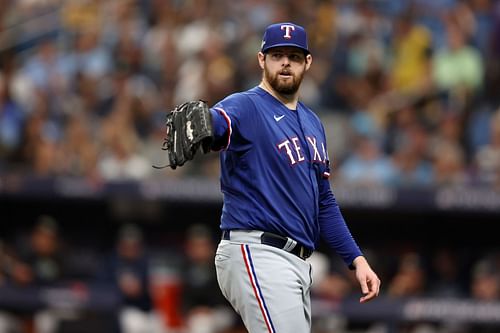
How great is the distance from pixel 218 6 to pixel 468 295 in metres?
4.47

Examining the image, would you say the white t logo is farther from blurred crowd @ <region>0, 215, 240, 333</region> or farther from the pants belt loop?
blurred crowd @ <region>0, 215, 240, 333</region>

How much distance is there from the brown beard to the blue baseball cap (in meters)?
0.11

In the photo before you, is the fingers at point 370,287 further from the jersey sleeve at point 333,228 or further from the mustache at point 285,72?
the mustache at point 285,72

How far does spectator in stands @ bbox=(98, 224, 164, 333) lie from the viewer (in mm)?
9445

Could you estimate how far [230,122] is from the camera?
434 centimetres

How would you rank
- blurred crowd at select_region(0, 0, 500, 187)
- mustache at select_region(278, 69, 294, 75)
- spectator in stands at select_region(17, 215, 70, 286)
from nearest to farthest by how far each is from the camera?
1. mustache at select_region(278, 69, 294, 75)
2. blurred crowd at select_region(0, 0, 500, 187)
3. spectator in stands at select_region(17, 215, 70, 286)

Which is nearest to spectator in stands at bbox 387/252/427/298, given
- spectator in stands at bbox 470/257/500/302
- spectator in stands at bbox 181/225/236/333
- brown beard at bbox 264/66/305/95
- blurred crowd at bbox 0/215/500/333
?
blurred crowd at bbox 0/215/500/333

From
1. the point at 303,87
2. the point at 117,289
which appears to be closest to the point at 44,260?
the point at 117,289

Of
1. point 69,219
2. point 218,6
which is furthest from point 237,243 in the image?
point 218,6

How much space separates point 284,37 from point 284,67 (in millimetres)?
126

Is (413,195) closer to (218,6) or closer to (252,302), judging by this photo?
(218,6)

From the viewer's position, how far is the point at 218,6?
39.2 feet

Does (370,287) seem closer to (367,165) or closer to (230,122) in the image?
(230,122)

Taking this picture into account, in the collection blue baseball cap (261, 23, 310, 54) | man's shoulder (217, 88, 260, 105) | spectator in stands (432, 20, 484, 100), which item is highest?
spectator in stands (432, 20, 484, 100)
